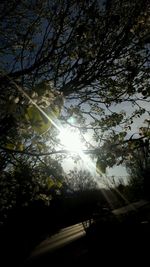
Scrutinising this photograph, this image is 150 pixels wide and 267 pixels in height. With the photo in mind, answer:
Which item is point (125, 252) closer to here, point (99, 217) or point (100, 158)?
point (99, 217)

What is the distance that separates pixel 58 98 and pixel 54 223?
23093mm

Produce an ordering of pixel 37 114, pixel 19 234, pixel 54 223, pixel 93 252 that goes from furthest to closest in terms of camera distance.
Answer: pixel 54 223 → pixel 19 234 → pixel 93 252 → pixel 37 114

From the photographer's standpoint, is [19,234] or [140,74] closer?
[140,74]

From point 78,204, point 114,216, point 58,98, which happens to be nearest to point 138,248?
point 114,216

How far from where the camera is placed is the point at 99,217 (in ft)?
26.1

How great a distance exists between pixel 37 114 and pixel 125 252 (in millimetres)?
4879

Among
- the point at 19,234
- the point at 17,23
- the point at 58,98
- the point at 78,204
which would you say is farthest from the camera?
the point at 78,204

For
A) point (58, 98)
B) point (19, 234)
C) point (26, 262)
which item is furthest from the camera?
point (19, 234)

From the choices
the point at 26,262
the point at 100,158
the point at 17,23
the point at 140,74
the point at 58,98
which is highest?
the point at 17,23

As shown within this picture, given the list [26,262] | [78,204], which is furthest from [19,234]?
Result: [78,204]

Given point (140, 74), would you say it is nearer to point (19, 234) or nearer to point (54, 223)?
→ point (19, 234)

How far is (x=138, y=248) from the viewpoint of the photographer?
6.05 metres

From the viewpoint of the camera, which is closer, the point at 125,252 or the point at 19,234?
the point at 125,252

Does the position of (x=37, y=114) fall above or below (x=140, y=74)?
below
